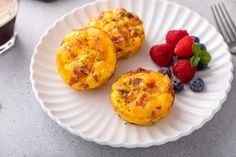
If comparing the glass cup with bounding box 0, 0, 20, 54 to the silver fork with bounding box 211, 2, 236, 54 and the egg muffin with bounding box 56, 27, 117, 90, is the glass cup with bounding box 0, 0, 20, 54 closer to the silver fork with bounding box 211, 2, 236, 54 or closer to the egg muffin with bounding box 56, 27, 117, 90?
the egg muffin with bounding box 56, 27, 117, 90

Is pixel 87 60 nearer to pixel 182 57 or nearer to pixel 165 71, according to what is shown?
pixel 165 71

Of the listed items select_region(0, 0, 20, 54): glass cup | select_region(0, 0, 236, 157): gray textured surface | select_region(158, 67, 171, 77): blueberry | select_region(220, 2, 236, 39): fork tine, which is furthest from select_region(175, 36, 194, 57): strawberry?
select_region(0, 0, 20, 54): glass cup

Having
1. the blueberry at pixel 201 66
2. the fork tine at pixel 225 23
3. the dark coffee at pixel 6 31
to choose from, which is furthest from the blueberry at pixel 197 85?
the dark coffee at pixel 6 31

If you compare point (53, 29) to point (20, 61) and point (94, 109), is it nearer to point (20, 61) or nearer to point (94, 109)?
point (20, 61)

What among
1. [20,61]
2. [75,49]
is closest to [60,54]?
[75,49]

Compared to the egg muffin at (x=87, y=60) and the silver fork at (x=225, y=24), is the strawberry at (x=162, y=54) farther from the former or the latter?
the silver fork at (x=225, y=24)
